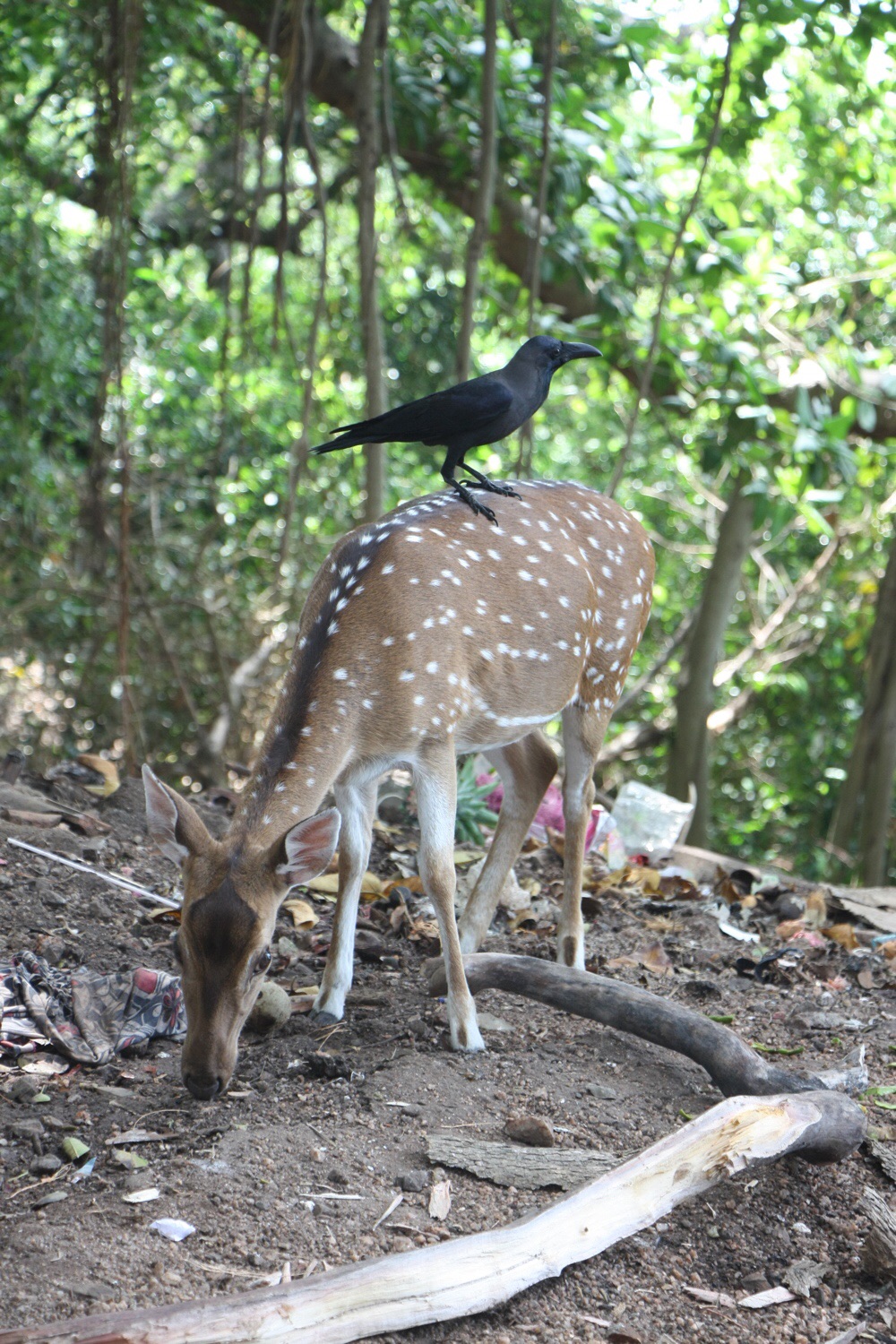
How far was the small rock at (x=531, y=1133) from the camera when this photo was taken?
10.8 feet

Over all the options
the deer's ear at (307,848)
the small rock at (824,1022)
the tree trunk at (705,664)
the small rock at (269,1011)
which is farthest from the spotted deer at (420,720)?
the tree trunk at (705,664)

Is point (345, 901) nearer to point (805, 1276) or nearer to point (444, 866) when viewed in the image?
point (444, 866)

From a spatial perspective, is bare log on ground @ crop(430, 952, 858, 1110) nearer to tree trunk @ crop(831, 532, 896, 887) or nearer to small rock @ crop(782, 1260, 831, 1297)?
small rock @ crop(782, 1260, 831, 1297)

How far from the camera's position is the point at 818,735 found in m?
12.0

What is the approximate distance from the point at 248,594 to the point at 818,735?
564 cm

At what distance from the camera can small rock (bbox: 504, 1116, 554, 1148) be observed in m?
3.30

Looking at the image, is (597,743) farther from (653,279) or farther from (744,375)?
(653,279)

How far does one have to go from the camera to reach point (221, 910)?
327 centimetres

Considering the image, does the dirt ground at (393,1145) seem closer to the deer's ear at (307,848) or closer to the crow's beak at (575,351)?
the deer's ear at (307,848)

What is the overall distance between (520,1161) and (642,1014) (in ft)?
2.55

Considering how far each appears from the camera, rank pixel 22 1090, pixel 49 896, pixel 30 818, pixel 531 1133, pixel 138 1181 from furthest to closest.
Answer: pixel 30 818 < pixel 49 896 < pixel 22 1090 < pixel 531 1133 < pixel 138 1181

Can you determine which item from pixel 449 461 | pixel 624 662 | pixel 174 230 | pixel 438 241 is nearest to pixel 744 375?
pixel 438 241

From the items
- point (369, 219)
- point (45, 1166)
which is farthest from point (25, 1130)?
point (369, 219)

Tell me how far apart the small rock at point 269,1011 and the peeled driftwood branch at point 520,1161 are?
33.8 inches
